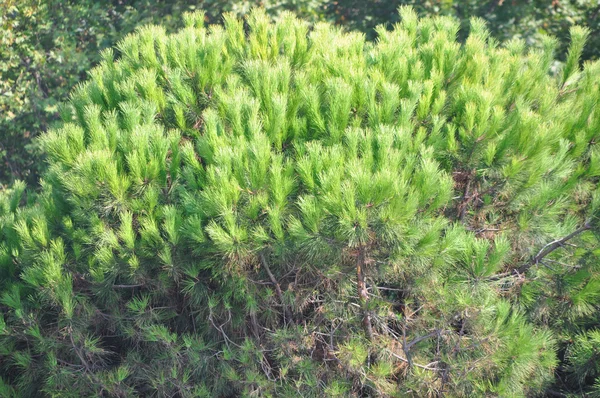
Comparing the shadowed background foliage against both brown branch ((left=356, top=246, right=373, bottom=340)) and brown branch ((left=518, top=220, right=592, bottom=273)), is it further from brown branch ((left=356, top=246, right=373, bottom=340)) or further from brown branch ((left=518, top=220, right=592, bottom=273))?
brown branch ((left=356, top=246, right=373, bottom=340))

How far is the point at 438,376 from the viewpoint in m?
3.14

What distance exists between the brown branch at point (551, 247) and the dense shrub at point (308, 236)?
10mm

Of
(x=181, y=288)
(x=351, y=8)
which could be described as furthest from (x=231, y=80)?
(x=351, y=8)

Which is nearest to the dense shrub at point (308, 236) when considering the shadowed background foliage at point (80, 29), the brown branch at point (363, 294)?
the brown branch at point (363, 294)

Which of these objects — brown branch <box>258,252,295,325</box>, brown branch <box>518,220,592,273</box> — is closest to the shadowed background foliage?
brown branch <box>518,220,592,273</box>

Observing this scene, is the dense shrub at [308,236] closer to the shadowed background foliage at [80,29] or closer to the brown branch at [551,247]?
the brown branch at [551,247]

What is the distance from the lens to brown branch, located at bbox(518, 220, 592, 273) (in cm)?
325

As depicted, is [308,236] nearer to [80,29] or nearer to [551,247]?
[551,247]

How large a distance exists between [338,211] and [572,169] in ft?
4.32

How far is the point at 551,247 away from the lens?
11.0ft

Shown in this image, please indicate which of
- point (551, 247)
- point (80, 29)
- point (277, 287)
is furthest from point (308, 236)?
point (80, 29)

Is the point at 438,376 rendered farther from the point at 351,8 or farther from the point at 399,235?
the point at 351,8

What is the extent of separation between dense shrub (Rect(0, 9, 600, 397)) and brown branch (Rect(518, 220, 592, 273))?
0.01 meters

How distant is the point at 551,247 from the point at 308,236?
51.1 inches
